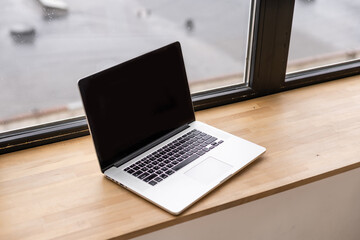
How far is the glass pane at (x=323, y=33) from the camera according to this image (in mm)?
1565

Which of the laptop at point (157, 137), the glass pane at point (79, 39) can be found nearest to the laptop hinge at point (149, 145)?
the laptop at point (157, 137)

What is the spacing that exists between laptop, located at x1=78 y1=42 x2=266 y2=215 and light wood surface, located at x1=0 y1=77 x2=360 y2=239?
34mm

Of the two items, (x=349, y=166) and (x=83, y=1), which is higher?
(x=83, y=1)

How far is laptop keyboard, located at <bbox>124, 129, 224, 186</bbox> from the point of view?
116cm

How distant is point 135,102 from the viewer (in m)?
1.20

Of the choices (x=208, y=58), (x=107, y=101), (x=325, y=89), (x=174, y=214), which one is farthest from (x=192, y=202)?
(x=325, y=89)

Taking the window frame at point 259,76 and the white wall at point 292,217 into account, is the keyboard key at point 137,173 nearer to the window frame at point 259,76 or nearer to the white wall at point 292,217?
the white wall at point 292,217

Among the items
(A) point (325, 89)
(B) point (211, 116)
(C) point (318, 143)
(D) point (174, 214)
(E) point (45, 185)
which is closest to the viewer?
(D) point (174, 214)

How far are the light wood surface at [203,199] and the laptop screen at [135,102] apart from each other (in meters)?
0.12

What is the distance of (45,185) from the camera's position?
3.88ft

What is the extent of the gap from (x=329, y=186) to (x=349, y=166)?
0.15 meters

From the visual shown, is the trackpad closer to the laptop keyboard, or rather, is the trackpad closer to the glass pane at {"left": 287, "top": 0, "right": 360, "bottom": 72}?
the laptop keyboard

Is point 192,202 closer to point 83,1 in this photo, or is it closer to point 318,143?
point 318,143

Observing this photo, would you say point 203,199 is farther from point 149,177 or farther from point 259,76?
point 259,76
